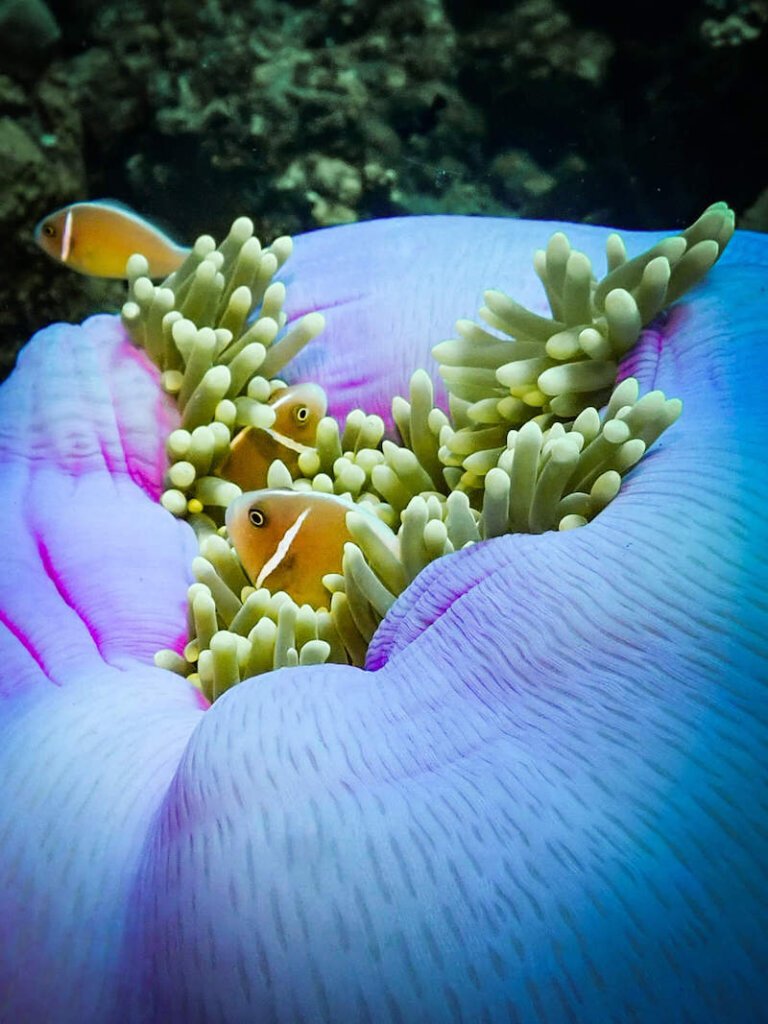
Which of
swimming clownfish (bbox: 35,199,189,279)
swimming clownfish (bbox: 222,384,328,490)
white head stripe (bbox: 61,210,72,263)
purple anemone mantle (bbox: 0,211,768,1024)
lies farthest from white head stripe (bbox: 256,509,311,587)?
white head stripe (bbox: 61,210,72,263)

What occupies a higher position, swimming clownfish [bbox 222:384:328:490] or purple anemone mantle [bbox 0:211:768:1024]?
swimming clownfish [bbox 222:384:328:490]

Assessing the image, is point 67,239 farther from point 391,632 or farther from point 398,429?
point 391,632

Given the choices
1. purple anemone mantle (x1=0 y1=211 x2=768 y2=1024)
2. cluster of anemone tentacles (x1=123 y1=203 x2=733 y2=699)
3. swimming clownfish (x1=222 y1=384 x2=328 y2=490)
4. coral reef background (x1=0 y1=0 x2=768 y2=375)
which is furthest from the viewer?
coral reef background (x1=0 y1=0 x2=768 y2=375)

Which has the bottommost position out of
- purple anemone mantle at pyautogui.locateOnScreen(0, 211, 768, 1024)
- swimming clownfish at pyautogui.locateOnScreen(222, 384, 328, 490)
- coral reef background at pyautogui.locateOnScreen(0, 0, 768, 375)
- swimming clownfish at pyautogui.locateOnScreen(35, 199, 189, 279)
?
purple anemone mantle at pyautogui.locateOnScreen(0, 211, 768, 1024)

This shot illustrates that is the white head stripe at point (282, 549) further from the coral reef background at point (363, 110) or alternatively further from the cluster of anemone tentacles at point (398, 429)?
the coral reef background at point (363, 110)

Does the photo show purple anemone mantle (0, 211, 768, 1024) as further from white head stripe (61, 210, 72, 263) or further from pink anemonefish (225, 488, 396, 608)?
white head stripe (61, 210, 72, 263)

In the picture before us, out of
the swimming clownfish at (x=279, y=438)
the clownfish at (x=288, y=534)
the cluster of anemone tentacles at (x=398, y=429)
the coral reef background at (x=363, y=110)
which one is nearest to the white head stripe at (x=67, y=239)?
the cluster of anemone tentacles at (x=398, y=429)
